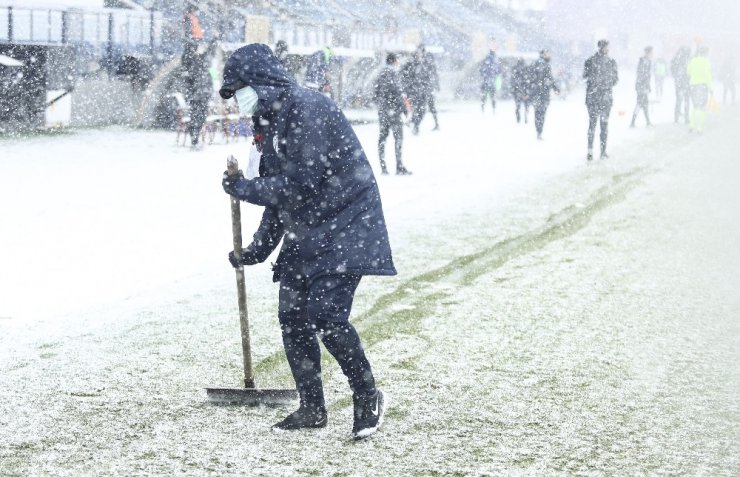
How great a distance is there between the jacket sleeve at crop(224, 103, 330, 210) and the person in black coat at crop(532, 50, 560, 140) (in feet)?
55.4

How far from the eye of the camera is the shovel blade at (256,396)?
4.79 meters

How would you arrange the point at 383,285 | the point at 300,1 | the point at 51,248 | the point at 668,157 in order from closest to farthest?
the point at 383,285
the point at 51,248
the point at 668,157
the point at 300,1

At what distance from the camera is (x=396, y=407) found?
480 cm

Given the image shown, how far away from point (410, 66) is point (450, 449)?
597 inches

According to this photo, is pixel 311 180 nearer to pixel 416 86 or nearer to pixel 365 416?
pixel 365 416

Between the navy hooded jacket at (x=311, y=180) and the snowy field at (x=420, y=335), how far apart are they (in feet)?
2.67

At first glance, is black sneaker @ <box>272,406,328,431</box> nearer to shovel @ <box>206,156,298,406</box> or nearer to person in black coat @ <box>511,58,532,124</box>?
shovel @ <box>206,156,298,406</box>

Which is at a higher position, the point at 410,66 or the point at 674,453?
the point at 410,66

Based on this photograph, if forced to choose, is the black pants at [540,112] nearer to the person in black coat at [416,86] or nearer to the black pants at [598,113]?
the person in black coat at [416,86]

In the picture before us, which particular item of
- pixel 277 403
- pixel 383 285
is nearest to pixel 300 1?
pixel 383 285

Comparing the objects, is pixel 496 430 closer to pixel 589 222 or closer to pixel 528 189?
pixel 589 222

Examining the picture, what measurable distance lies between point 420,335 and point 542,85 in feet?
49.7

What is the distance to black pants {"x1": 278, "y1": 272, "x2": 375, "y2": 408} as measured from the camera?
13.4ft

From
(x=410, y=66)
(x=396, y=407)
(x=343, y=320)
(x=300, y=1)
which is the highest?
(x=300, y=1)
